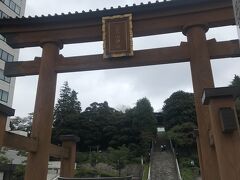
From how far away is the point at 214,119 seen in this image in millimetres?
4555

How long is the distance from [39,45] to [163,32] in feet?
11.7

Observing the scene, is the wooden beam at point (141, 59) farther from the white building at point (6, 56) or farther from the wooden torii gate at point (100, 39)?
the white building at point (6, 56)

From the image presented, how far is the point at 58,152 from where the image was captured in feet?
23.3

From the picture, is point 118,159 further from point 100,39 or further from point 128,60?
point 128,60

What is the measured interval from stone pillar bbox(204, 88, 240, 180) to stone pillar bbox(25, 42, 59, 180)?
3.98 m

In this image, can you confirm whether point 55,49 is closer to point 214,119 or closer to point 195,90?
point 195,90

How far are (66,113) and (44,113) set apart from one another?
4040cm

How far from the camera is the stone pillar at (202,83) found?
5812 mm

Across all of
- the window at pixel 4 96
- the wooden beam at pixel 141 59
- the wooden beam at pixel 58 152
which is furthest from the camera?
the window at pixel 4 96

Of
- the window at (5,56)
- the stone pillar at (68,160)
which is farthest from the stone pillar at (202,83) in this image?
the window at (5,56)

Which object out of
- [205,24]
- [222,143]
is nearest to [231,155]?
[222,143]

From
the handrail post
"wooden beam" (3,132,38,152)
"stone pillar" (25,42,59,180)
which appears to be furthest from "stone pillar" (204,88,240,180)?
"stone pillar" (25,42,59,180)

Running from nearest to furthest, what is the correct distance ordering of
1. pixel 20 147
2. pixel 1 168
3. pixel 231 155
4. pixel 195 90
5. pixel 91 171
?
pixel 231 155
pixel 20 147
pixel 195 90
pixel 1 168
pixel 91 171

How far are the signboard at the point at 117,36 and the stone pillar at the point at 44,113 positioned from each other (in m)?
1.48
